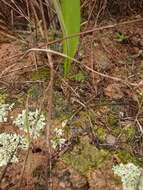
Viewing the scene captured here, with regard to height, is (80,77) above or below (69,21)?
below

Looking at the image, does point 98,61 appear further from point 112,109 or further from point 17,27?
point 17,27

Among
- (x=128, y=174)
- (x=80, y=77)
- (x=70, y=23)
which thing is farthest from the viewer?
(x=80, y=77)

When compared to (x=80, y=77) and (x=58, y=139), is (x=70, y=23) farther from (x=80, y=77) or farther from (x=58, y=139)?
(x=58, y=139)

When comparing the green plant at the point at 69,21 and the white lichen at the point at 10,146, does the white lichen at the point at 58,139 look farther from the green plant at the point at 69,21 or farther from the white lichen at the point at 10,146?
the green plant at the point at 69,21

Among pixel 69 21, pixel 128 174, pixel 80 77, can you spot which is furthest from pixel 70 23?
pixel 128 174

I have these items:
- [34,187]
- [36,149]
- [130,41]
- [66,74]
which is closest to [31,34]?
[66,74]

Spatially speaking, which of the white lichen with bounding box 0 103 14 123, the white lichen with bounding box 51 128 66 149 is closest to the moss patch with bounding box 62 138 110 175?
the white lichen with bounding box 51 128 66 149
